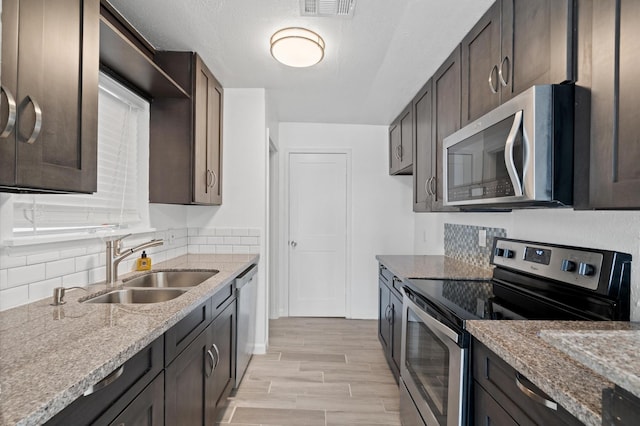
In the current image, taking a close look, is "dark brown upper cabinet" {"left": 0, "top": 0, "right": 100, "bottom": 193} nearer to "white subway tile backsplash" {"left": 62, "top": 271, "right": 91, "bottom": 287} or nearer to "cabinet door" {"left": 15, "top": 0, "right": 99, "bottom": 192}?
"cabinet door" {"left": 15, "top": 0, "right": 99, "bottom": 192}

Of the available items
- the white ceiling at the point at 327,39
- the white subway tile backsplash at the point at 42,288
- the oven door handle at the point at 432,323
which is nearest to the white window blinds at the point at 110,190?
the white subway tile backsplash at the point at 42,288

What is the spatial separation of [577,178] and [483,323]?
0.58 m

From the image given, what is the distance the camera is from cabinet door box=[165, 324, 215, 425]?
126 cm

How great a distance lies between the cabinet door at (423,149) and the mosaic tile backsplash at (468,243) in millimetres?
367

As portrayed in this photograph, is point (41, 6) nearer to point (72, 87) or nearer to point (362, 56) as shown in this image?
point (72, 87)

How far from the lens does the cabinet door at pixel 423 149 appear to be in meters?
2.49

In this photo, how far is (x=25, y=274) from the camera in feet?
4.24

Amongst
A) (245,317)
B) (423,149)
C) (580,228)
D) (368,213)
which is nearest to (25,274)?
(245,317)

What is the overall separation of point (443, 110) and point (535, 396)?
1.83 meters

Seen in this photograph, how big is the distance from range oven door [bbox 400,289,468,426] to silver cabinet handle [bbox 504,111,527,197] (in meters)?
0.59

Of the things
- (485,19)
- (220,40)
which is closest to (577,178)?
(485,19)

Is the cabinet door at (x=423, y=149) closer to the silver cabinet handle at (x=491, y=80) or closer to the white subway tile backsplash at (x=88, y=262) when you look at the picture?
the silver cabinet handle at (x=491, y=80)

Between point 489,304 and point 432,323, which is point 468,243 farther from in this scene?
point 432,323

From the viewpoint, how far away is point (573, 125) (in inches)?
43.4
